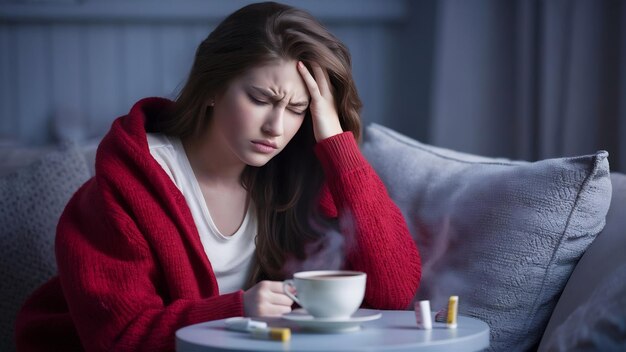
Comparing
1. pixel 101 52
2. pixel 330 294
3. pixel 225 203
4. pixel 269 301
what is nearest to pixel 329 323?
pixel 330 294

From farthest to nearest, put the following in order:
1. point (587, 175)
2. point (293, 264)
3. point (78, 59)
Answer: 1. point (78, 59)
2. point (293, 264)
3. point (587, 175)

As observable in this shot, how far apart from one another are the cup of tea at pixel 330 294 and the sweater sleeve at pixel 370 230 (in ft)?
1.23

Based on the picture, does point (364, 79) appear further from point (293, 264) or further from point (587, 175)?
point (587, 175)

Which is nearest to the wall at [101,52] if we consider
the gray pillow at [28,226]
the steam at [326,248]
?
the gray pillow at [28,226]

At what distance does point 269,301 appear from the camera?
1157mm

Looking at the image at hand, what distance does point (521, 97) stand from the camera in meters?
2.27

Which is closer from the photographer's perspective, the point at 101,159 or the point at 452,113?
the point at 101,159

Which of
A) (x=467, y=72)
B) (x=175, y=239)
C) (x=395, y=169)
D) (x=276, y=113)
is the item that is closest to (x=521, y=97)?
(x=467, y=72)

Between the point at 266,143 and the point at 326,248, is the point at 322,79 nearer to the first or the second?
the point at 266,143

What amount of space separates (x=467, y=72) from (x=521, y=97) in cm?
20

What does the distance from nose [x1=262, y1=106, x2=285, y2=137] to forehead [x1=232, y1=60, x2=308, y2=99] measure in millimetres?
31

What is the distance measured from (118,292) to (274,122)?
40 cm

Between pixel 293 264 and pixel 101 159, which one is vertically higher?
pixel 101 159

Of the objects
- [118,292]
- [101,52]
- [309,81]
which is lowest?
[118,292]
